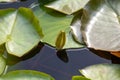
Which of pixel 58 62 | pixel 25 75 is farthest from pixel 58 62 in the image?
pixel 25 75

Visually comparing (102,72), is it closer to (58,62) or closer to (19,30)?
(58,62)

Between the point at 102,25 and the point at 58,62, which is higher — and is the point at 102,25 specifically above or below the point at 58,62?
above

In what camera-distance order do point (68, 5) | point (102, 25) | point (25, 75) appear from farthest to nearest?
1. point (68, 5)
2. point (102, 25)
3. point (25, 75)

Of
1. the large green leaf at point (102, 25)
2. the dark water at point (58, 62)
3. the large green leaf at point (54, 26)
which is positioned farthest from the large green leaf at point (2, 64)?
the large green leaf at point (102, 25)

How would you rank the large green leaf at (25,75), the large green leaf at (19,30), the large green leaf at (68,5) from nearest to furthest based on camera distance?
the large green leaf at (25,75) < the large green leaf at (19,30) < the large green leaf at (68,5)

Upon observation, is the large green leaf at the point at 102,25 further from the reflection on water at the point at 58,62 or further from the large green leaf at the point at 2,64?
the large green leaf at the point at 2,64

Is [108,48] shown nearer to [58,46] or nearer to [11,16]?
[58,46]
